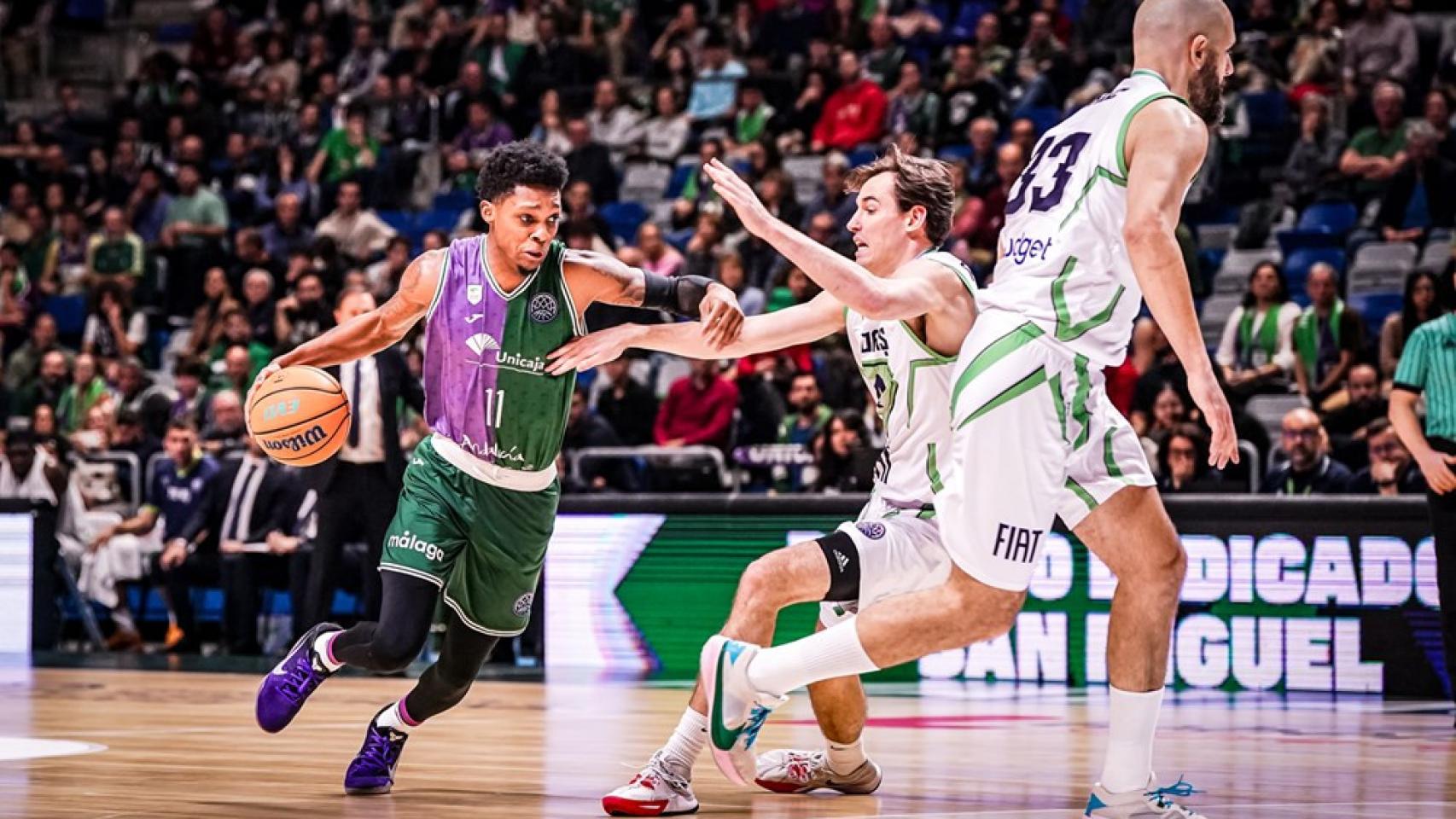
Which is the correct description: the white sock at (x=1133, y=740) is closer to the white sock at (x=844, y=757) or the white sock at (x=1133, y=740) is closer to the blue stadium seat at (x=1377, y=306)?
the white sock at (x=844, y=757)

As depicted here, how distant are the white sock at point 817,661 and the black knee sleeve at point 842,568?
0.62 metres

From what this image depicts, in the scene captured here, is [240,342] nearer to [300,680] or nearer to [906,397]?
[300,680]

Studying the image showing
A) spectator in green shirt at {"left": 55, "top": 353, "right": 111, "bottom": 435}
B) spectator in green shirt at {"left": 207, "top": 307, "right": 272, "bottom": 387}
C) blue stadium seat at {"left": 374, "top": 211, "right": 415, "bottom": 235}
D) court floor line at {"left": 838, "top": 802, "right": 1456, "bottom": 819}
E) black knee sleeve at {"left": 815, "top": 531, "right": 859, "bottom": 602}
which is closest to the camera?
court floor line at {"left": 838, "top": 802, "right": 1456, "bottom": 819}

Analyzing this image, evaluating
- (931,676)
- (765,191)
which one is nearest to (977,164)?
(765,191)

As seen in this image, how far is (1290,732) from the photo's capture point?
793cm

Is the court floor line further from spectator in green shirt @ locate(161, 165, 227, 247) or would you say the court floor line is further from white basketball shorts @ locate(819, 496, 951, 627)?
spectator in green shirt @ locate(161, 165, 227, 247)

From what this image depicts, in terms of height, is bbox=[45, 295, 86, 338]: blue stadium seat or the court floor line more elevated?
bbox=[45, 295, 86, 338]: blue stadium seat

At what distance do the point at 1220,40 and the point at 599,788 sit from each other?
2715 millimetres

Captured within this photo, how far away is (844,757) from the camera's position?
5773 mm

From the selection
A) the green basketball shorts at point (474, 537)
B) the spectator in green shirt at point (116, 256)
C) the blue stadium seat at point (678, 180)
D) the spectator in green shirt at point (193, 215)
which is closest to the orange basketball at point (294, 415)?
the green basketball shorts at point (474, 537)

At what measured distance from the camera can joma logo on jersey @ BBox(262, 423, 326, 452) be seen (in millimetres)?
6188

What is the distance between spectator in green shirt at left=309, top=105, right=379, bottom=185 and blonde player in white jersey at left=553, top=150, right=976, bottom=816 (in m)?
12.8

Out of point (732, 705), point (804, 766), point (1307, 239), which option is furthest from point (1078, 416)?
point (1307, 239)

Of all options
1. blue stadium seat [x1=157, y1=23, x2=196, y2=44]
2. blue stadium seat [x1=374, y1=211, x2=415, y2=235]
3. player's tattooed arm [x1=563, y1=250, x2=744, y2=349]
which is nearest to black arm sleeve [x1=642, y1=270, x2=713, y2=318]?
player's tattooed arm [x1=563, y1=250, x2=744, y2=349]
